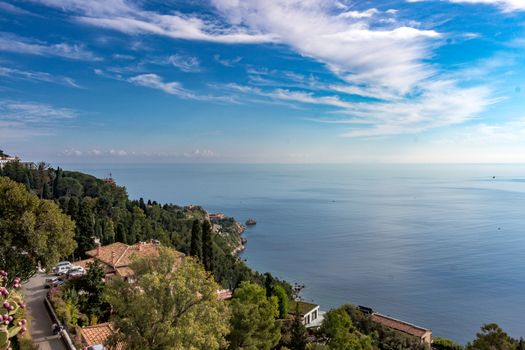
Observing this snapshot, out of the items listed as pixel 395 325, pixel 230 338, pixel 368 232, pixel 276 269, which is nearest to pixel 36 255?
pixel 230 338

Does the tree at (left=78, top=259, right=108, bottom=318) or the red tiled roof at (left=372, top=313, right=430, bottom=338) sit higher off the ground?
the tree at (left=78, top=259, right=108, bottom=318)

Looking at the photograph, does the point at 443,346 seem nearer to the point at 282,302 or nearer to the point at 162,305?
the point at 282,302

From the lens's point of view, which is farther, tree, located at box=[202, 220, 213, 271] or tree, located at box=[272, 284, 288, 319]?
tree, located at box=[202, 220, 213, 271]

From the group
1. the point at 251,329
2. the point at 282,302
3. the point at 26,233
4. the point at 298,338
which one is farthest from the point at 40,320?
the point at 282,302

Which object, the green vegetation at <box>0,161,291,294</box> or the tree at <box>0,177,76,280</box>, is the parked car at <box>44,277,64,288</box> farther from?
the green vegetation at <box>0,161,291,294</box>

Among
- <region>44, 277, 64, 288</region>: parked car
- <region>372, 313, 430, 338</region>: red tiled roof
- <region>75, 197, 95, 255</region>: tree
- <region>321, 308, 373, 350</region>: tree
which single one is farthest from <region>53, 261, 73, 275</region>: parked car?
<region>372, 313, 430, 338</region>: red tiled roof

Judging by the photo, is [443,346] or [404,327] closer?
[443,346]

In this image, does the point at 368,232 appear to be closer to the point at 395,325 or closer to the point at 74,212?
the point at 395,325
